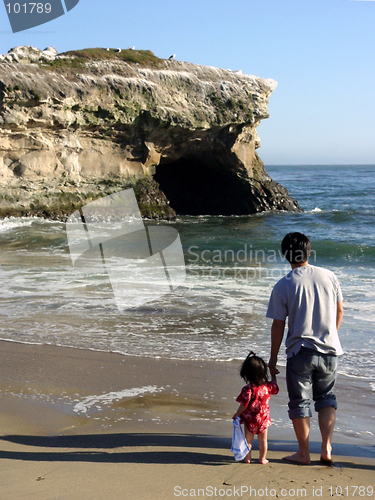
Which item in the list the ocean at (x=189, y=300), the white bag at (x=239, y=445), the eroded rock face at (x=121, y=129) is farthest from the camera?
the eroded rock face at (x=121, y=129)

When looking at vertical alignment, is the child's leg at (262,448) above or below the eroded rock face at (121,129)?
below

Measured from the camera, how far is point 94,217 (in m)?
17.7

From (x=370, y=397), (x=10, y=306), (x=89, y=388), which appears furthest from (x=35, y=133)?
(x=370, y=397)

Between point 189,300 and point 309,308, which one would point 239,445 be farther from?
point 189,300

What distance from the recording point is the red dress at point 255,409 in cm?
296

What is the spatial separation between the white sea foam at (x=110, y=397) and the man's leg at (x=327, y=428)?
162 centimetres

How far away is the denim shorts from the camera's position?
9.81ft

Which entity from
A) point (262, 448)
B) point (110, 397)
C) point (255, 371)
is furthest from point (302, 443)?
point (110, 397)

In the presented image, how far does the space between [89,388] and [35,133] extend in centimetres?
1305

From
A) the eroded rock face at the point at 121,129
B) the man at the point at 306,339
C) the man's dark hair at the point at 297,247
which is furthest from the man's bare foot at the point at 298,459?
the eroded rock face at the point at 121,129

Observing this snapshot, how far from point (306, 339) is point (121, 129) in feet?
50.7

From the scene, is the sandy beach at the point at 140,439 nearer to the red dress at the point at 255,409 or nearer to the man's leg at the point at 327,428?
the man's leg at the point at 327,428

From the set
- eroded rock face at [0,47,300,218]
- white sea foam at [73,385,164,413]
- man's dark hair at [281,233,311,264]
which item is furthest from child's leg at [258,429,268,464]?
eroded rock face at [0,47,300,218]

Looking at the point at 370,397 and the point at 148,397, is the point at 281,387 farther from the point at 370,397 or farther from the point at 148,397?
the point at 148,397
